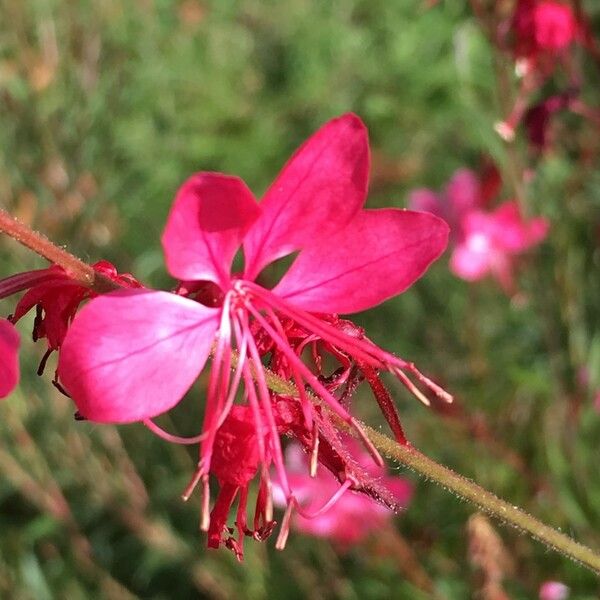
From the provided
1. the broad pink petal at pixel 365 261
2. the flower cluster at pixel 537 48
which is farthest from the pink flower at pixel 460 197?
the broad pink petal at pixel 365 261

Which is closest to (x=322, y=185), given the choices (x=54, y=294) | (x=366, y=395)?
(x=54, y=294)

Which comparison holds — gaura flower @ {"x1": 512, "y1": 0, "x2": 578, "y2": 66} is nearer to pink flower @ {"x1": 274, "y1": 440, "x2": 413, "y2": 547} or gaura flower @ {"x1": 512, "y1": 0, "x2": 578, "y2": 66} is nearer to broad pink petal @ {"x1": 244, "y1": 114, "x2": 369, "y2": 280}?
pink flower @ {"x1": 274, "y1": 440, "x2": 413, "y2": 547}

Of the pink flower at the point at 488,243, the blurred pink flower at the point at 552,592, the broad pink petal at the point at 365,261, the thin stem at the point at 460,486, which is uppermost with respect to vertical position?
the broad pink petal at the point at 365,261

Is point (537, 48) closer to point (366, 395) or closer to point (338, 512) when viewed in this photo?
point (338, 512)

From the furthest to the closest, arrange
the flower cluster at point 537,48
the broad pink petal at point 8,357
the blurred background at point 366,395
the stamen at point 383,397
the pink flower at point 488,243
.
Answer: the pink flower at point 488,243, the blurred background at point 366,395, the flower cluster at point 537,48, the stamen at point 383,397, the broad pink petal at point 8,357

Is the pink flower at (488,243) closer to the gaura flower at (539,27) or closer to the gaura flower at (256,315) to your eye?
the gaura flower at (539,27)

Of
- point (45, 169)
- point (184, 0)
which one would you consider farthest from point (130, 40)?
point (45, 169)
